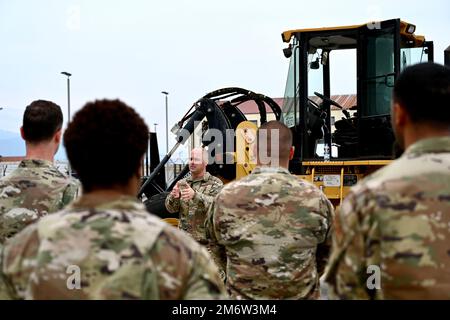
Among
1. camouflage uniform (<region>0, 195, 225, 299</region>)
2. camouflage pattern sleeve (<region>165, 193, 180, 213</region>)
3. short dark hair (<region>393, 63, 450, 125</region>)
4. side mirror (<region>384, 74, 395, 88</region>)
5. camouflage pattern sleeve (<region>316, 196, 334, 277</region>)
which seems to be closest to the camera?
camouflage uniform (<region>0, 195, 225, 299</region>)

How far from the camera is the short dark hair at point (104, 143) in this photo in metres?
1.86

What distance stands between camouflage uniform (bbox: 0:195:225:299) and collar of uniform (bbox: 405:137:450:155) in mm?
775

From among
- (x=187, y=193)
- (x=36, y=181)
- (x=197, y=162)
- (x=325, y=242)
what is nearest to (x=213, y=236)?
(x=325, y=242)

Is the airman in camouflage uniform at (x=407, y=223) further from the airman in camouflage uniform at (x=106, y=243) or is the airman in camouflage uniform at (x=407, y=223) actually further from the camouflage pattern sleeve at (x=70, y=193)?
the camouflage pattern sleeve at (x=70, y=193)

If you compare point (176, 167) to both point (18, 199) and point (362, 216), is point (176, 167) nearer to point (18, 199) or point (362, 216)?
point (18, 199)

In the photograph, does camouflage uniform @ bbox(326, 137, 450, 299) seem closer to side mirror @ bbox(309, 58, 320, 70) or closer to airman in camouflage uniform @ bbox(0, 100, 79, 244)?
airman in camouflage uniform @ bbox(0, 100, 79, 244)

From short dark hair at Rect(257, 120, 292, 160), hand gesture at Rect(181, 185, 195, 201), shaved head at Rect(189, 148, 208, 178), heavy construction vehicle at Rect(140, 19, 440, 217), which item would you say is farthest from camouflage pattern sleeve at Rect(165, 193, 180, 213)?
short dark hair at Rect(257, 120, 292, 160)

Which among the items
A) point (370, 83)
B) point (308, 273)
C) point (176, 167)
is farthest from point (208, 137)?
point (308, 273)

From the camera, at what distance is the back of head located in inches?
141

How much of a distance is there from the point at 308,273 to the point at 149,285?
1730mm

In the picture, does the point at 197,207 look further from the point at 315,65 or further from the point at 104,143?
the point at 104,143

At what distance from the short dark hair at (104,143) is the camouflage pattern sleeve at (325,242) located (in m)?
1.67

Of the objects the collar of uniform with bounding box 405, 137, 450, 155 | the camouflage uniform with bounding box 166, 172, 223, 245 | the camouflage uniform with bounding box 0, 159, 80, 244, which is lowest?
the camouflage uniform with bounding box 166, 172, 223, 245

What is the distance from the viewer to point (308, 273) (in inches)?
132
